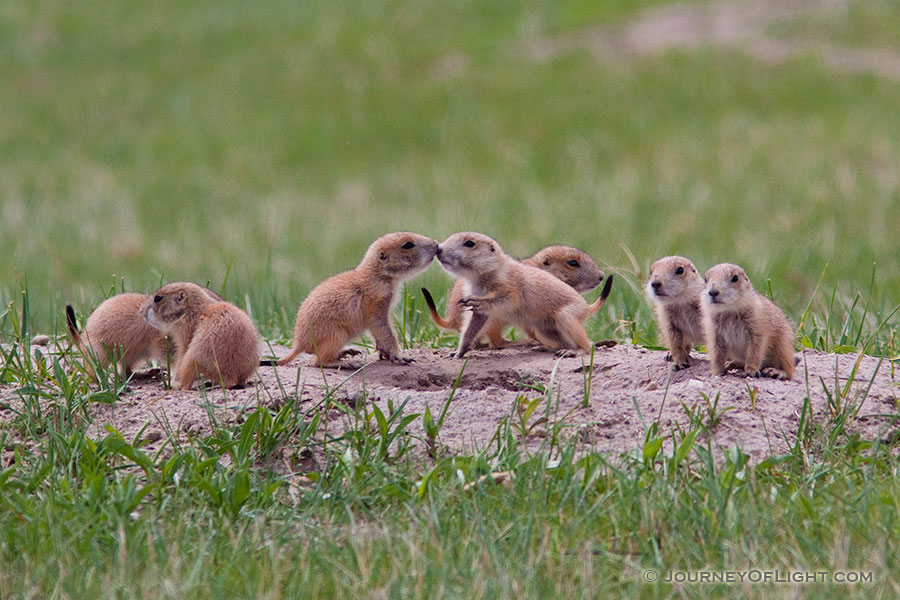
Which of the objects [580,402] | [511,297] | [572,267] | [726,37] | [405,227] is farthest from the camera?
[726,37]

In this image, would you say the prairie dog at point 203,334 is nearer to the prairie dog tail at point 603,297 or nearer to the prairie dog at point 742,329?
the prairie dog tail at point 603,297

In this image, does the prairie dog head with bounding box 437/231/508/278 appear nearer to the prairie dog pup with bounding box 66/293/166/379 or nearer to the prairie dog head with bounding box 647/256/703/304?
the prairie dog head with bounding box 647/256/703/304

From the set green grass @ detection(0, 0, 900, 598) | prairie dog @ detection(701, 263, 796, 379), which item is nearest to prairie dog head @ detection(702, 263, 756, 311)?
prairie dog @ detection(701, 263, 796, 379)

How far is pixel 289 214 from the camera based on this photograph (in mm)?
14297

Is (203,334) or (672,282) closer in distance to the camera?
(203,334)

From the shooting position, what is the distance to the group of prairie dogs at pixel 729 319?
496 centimetres

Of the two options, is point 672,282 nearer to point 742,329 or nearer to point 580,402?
point 742,329

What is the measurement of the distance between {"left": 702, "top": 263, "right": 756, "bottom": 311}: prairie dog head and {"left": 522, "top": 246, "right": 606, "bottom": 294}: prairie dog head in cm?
189

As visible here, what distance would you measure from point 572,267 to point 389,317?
1481 mm

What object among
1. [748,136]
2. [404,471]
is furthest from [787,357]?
[748,136]

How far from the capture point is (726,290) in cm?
492

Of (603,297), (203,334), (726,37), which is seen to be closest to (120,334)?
(203,334)

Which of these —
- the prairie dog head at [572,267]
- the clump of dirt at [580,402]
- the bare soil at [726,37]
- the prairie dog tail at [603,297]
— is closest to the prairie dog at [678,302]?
the clump of dirt at [580,402]

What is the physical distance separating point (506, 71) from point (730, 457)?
1684 centimetres
